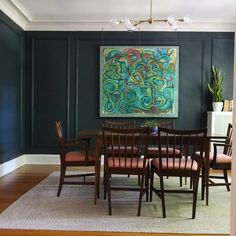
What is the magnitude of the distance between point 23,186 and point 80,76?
99.8 inches

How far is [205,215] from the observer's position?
10.1ft

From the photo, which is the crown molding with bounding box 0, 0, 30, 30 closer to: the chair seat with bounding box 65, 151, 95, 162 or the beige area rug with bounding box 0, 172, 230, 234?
the chair seat with bounding box 65, 151, 95, 162

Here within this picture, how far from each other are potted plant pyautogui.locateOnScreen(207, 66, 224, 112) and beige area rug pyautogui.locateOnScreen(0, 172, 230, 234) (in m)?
2.16

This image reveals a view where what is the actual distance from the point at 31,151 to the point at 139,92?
2369 millimetres

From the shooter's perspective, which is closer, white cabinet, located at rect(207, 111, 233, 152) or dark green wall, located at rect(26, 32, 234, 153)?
white cabinet, located at rect(207, 111, 233, 152)

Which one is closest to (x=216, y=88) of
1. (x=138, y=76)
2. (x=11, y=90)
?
(x=138, y=76)

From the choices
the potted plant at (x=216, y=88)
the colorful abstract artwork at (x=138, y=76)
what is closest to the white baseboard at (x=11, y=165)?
the colorful abstract artwork at (x=138, y=76)

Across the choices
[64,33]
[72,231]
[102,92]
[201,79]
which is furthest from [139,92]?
[72,231]

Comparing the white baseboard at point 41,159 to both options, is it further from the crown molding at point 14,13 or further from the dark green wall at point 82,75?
the crown molding at point 14,13

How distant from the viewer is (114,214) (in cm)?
306

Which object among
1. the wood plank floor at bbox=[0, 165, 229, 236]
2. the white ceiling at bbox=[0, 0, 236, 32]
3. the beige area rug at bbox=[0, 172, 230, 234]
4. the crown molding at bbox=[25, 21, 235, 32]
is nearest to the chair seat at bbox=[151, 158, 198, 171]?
the beige area rug at bbox=[0, 172, 230, 234]

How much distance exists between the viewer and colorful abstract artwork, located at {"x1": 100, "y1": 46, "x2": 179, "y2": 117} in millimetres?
5852

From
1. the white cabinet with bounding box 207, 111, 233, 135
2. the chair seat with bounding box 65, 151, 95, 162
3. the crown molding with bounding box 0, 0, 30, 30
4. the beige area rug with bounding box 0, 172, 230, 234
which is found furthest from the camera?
the white cabinet with bounding box 207, 111, 233, 135

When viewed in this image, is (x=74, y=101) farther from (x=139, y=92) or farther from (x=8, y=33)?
(x=8, y=33)
